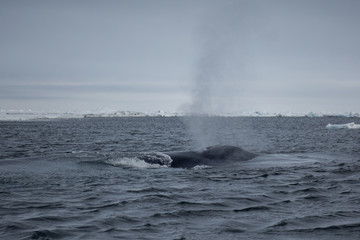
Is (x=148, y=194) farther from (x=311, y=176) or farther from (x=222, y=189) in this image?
(x=311, y=176)

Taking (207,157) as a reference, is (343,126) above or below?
above

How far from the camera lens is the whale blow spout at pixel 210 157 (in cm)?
2342

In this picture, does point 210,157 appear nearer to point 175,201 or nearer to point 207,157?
point 207,157

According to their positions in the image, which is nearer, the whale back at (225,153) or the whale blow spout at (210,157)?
the whale blow spout at (210,157)

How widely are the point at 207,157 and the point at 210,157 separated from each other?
6.9 inches

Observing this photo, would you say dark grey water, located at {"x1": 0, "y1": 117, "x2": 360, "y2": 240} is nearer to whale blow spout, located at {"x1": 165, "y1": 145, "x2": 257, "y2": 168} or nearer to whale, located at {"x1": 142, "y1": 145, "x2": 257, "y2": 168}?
whale, located at {"x1": 142, "y1": 145, "x2": 257, "y2": 168}

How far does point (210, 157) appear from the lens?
80.1ft

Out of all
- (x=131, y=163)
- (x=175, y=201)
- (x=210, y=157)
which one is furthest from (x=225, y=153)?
(x=175, y=201)

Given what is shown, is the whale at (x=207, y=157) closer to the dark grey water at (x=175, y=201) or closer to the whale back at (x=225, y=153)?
the whale back at (x=225, y=153)

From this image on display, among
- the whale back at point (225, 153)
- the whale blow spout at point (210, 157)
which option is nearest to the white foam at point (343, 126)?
the whale back at point (225, 153)

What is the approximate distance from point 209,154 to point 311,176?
21.2 feet

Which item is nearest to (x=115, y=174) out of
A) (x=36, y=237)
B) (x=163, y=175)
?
(x=163, y=175)

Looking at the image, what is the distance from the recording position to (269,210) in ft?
42.0

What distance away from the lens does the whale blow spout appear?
23422 mm
